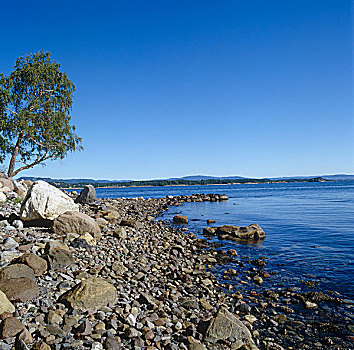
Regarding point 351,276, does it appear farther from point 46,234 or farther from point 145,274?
point 46,234

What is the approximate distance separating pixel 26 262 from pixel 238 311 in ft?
18.0

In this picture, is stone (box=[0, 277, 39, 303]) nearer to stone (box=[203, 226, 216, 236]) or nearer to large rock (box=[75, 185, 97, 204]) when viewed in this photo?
stone (box=[203, 226, 216, 236])

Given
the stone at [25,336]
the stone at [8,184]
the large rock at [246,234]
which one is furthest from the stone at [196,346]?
the stone at [8,184]

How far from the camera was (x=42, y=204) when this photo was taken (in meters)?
11.1

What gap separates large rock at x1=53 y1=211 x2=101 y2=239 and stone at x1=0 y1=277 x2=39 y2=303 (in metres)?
4.74

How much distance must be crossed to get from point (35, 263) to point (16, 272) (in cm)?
62

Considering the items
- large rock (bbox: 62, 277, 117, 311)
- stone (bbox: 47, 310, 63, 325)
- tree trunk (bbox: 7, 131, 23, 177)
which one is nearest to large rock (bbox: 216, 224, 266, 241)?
large rock (bbox: 62, 277, 117, 311)

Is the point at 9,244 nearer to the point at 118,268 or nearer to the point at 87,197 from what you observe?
the point at 118,268

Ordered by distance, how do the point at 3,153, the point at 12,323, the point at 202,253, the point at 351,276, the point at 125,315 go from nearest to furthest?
the point at 12,323
the point at 125,315
the point at 351,276
the point at 202,253
the point at 3,153

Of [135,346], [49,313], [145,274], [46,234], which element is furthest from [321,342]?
[46,234]

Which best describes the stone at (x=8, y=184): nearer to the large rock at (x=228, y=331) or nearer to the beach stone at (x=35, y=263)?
the beach stone at (x=35, y=263)

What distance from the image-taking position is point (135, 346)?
16.6ft

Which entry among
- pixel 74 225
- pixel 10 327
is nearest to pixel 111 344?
pixel 10 327

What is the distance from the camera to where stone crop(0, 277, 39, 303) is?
5691mm
